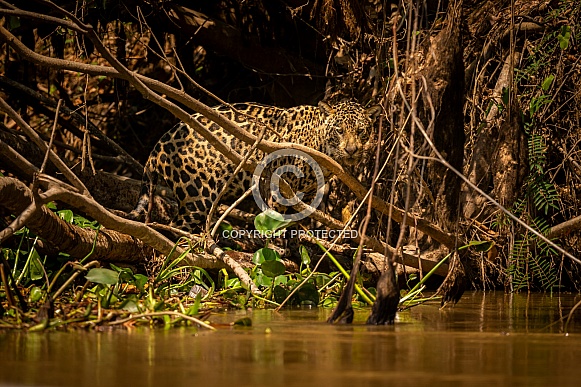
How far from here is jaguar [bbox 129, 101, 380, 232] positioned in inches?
287

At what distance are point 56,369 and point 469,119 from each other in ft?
16.3

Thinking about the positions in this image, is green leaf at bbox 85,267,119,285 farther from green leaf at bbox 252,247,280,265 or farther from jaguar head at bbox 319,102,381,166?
jaguar head at bbox 319,102,381,166

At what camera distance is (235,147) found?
7668 mm

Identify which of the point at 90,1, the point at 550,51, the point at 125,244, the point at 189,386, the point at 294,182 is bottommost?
the point at 189,386

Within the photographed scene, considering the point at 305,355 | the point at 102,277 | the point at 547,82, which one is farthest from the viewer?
the point at 547,82

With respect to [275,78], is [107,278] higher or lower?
lower

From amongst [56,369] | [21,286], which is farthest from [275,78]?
[56,369]

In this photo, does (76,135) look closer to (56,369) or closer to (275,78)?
(275,78)

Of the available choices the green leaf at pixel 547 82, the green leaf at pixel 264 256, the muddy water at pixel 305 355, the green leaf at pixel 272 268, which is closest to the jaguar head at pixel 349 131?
the green leaf at pixel 547 82

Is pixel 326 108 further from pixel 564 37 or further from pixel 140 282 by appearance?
pixel 140 282

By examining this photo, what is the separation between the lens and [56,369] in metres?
2.40

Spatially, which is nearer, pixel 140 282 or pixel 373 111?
pixel 140 282

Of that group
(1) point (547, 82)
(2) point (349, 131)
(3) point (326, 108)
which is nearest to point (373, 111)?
(2) point (349, 131)

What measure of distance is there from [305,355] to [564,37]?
3897mm
